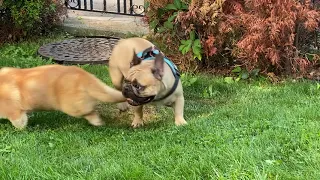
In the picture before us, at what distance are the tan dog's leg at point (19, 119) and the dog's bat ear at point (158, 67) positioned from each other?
129 centimetres

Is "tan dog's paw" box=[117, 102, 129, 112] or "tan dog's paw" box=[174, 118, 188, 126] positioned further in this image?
"tan dog's paw" box=[117, 102, 129, 112]

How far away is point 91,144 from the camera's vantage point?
179 inches

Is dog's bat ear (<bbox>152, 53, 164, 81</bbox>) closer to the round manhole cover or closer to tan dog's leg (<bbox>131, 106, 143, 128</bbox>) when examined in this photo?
tan dog's leg (<bbox>131, 106, 143, 128</bbox>)

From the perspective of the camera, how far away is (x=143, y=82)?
452 cm

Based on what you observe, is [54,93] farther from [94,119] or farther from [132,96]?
[132,96]

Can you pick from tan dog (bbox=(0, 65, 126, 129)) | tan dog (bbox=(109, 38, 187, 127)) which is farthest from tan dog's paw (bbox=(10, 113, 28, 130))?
tan dog (bbox=(109, 38, 187, 127))

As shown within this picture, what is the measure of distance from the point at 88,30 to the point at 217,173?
19.4 ft

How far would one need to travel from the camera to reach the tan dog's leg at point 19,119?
4828mm

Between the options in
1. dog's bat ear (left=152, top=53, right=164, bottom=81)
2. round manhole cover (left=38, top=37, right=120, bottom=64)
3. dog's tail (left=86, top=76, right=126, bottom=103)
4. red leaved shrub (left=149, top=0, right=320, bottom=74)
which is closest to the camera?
dog's bat ear (left=152, top=53, right=164, bottom=81)

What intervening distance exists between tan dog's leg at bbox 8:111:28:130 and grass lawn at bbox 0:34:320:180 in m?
0.08

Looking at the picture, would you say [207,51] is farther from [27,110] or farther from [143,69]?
[27,110]

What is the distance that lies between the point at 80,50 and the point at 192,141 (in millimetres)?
4015

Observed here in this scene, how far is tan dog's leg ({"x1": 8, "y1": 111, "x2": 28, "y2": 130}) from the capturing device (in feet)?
15.8

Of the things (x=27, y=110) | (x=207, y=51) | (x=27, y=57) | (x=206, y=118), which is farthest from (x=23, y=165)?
(x=27, y=57)
